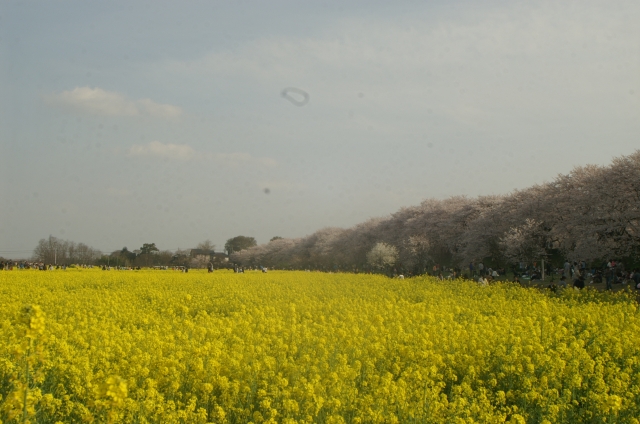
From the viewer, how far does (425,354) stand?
8.61 m

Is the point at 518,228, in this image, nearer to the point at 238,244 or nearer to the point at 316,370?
the point at 316,370

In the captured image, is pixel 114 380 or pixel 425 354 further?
pixel 425 354

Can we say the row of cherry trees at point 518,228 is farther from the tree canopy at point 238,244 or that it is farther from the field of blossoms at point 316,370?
the tree canopy at point 238,244

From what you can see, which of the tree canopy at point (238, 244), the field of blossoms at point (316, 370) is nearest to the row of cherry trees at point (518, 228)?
the field of blossoms at point (316, 370)

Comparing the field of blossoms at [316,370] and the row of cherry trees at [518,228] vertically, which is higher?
the row of cherry trees at [518,228]

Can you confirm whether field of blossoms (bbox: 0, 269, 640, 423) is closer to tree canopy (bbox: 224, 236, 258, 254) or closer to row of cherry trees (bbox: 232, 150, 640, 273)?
row of cherry trees (bbox: 232, 150, 640, 273)

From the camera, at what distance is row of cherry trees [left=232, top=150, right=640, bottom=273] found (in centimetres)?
3073

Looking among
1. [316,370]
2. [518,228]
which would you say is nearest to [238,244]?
[518,228]

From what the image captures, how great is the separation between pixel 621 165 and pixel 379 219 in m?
46.5

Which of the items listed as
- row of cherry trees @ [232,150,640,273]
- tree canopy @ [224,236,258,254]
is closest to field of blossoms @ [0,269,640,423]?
row of cherry trees @ [232,150,640,273]

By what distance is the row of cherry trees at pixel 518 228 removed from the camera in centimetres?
3073

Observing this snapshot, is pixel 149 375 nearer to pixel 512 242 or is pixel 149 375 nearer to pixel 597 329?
pixel 597 329

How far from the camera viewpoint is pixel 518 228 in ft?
143

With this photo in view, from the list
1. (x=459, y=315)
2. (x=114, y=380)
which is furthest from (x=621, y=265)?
(x=114, y=380)
